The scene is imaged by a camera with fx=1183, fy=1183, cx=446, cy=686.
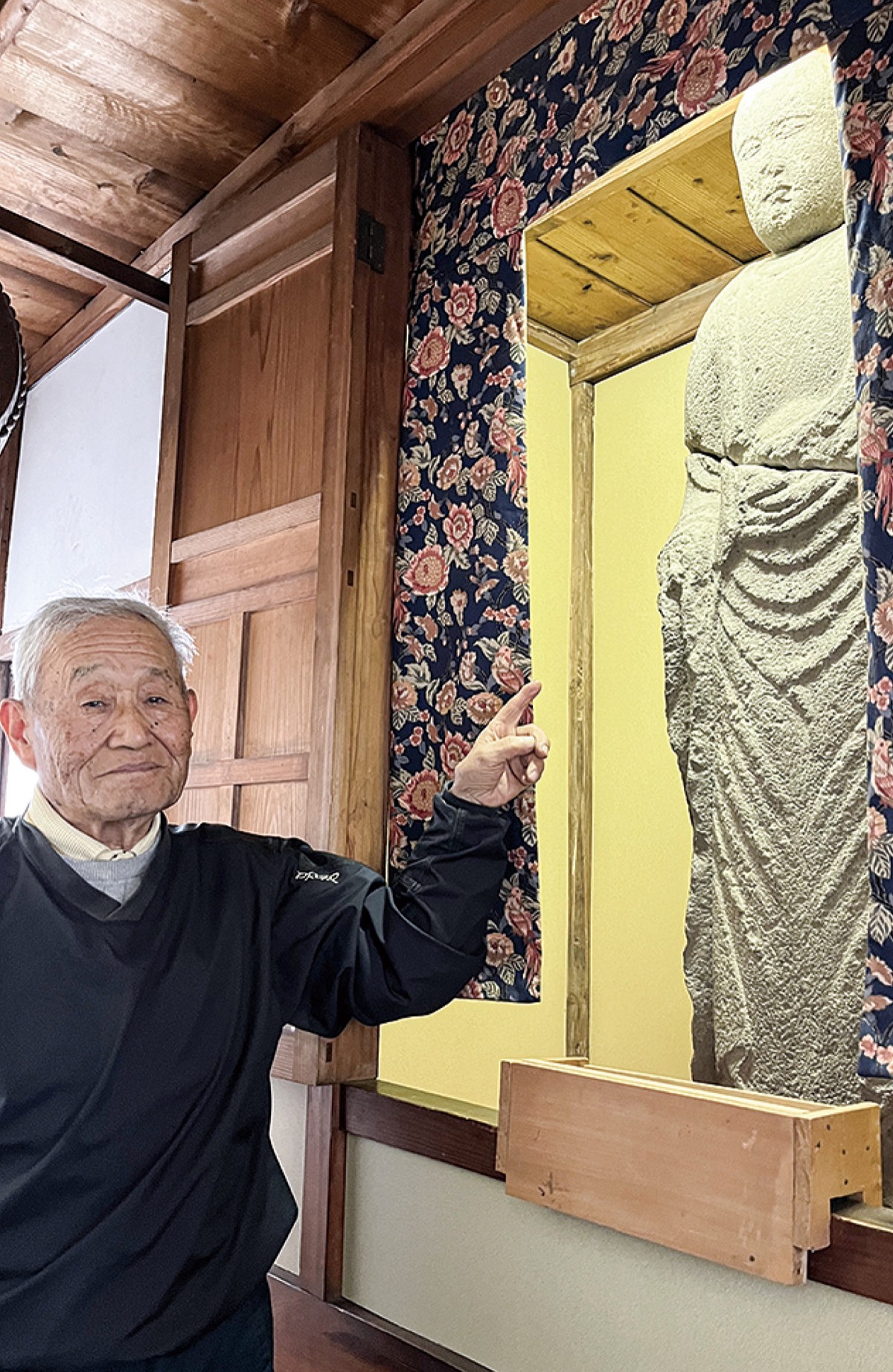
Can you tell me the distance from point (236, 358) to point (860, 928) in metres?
1.77

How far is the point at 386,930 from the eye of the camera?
1.72m

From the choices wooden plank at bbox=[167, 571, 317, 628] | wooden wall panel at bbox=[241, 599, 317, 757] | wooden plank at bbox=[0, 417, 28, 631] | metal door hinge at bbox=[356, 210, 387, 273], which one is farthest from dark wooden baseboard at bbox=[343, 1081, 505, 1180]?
wooden plank at bbox=[0, 417, 28, 631]

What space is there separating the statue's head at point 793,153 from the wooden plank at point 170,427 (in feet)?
4.31

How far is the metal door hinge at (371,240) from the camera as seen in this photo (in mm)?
2330

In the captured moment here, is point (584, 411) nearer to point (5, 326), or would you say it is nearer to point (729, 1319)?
point (5, 326)

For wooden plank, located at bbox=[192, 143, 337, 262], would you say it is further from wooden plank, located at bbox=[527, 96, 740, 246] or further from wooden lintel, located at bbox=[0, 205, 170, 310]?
wooden plank, located at bbox=[527, 96, 740, 246]

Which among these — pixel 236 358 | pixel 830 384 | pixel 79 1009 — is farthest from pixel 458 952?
pixel 236 358

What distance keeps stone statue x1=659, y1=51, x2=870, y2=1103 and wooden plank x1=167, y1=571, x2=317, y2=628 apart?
31.0 inches

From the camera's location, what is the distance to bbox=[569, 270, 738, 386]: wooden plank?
120 inches

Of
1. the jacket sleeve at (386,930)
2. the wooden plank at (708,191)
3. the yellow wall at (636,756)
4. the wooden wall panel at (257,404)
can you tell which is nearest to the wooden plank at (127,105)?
the wooden wall panel at (257,404)

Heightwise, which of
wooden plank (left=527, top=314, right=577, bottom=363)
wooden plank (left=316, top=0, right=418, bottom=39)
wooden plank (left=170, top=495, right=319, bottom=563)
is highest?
wooden plank (left=316, top=0, right=418, bottom=39)

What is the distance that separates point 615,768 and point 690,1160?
5.38 feet

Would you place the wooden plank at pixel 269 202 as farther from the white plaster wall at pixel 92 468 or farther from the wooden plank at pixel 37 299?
the wooden plank at pixel 37 299

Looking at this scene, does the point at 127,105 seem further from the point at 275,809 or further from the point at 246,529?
the point at 275,809
